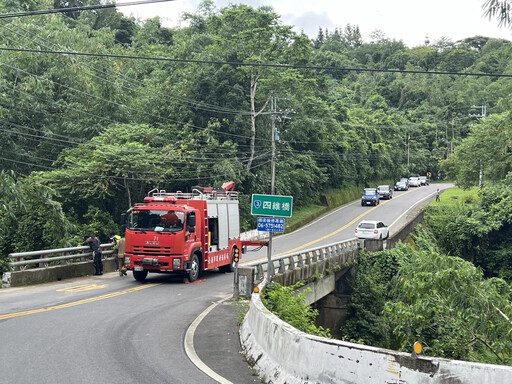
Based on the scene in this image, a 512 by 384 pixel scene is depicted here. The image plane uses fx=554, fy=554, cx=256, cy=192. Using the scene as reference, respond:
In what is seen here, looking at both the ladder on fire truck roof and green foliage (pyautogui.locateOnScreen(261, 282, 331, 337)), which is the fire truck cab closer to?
the ladder on fire truck roof

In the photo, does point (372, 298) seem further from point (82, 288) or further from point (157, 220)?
point (82, 288)

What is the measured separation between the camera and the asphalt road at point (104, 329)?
8.18m

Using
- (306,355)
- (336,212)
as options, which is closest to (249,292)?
(306,355)

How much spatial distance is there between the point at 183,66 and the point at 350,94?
232 feet

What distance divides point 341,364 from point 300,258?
1465 cm

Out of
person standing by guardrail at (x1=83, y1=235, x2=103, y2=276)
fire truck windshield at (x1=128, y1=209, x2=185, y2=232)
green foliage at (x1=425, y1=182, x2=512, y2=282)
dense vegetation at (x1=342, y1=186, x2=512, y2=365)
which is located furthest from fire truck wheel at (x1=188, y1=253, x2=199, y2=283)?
green foliage at (x1=425, y1=182, x2=512, y2=282)

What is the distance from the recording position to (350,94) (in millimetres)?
114000

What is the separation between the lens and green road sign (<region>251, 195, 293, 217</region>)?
1272 centimetres

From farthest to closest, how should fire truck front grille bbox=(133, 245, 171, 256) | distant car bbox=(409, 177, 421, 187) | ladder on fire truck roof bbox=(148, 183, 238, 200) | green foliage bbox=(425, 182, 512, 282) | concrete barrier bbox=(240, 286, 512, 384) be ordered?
distant car bbox=(409, 177, 421, 187) < green foliage bbox=(425, 182, 512, 282) < ladder on fire truck roof bbox=(148, 183, 238, 200) < fire truck front grille bbox=(133, 245, 171, 256) < concrete barrier bbox=(240, 286, 512, 384)

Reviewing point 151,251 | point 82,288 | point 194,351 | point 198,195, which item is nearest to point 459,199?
point 198,195

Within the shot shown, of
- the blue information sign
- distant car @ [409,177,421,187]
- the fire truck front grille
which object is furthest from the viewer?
distant car @ [409,177,421,187]

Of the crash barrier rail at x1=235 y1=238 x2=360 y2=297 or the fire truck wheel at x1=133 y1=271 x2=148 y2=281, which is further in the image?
the fire truck wheel at x1=133 y1=271 x2=148 y2=281

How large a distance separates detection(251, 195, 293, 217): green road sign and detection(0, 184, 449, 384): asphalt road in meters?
2.96

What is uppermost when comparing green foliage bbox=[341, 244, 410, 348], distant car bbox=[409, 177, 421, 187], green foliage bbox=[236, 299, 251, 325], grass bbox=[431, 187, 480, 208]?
distant car bbox=[409, 177, 421, 187]
